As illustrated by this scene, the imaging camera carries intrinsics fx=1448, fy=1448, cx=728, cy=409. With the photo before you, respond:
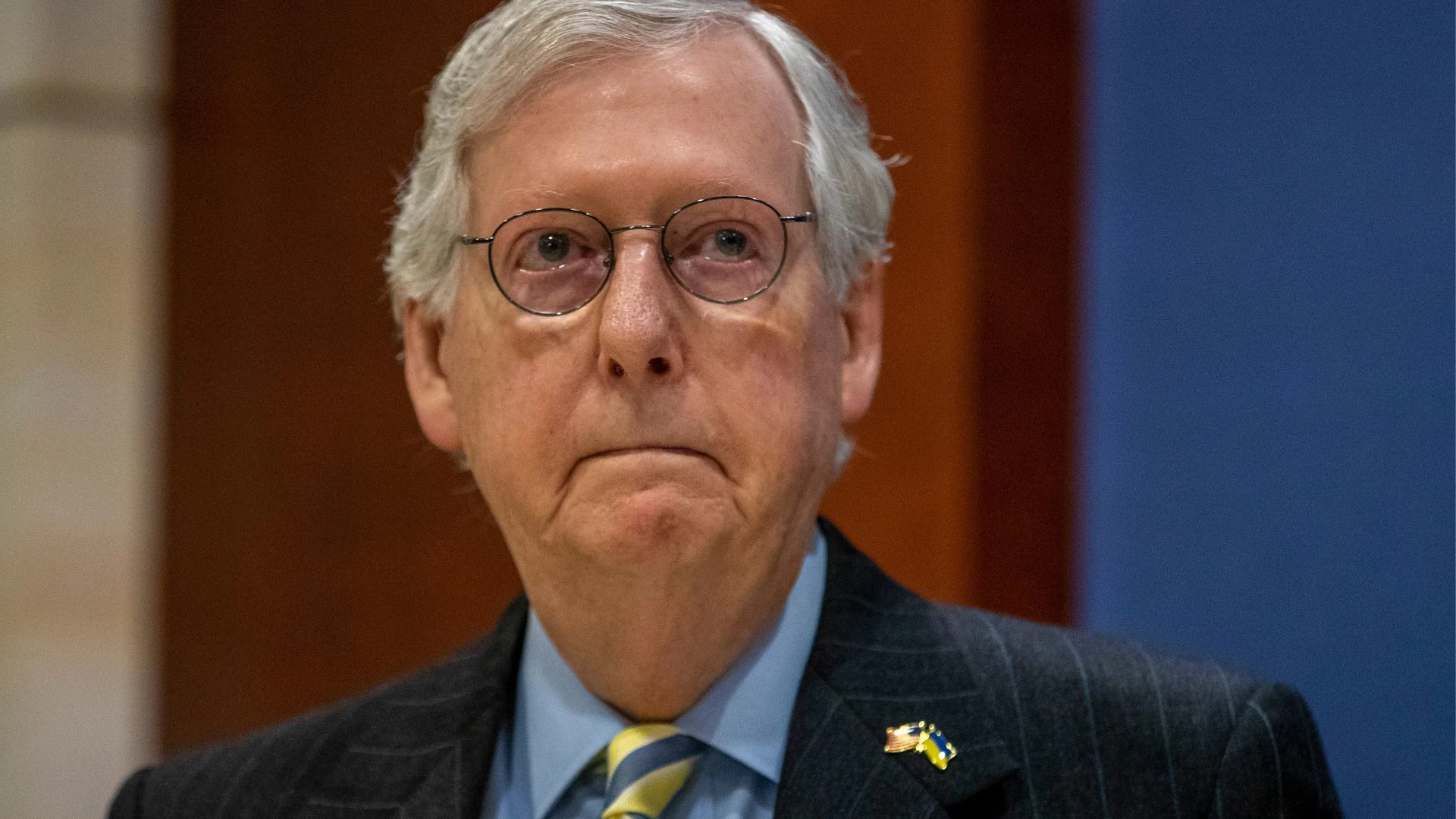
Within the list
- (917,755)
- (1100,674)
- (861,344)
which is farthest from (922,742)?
(861,344)

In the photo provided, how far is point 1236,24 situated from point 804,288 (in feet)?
3.48

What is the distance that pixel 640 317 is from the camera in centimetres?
161

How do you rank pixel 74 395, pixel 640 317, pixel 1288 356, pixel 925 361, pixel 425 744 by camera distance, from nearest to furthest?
pixel 640 317
pixel 425 744
pixel 1288 356
pixel 925 361
pixel 74 395

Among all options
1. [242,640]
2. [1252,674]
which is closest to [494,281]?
[1252,674]

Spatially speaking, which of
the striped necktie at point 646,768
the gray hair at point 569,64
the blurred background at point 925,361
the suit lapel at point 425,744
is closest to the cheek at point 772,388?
the gray hair at point 569,64

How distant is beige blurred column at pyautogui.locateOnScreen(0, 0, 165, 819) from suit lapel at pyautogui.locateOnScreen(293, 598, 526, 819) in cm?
267

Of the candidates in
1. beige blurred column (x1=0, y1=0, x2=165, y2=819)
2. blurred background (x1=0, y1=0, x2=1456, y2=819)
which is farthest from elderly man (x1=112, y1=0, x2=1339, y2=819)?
beige blurred column (x1=0, y1=0, x2=165, y2=819)

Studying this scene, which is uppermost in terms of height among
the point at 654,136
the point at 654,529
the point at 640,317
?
the point at 654,136

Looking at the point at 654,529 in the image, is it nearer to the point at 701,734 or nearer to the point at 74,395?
the point at 701,734

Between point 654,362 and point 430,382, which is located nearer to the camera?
point 654,362

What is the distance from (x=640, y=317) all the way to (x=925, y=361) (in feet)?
3.99

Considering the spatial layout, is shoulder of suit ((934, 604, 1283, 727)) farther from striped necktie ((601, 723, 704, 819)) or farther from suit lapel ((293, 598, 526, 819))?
suit lapel ((293, 598, 526, 819))

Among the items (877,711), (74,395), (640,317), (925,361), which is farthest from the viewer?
(74,395)

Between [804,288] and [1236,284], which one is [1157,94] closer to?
[1236,284]
